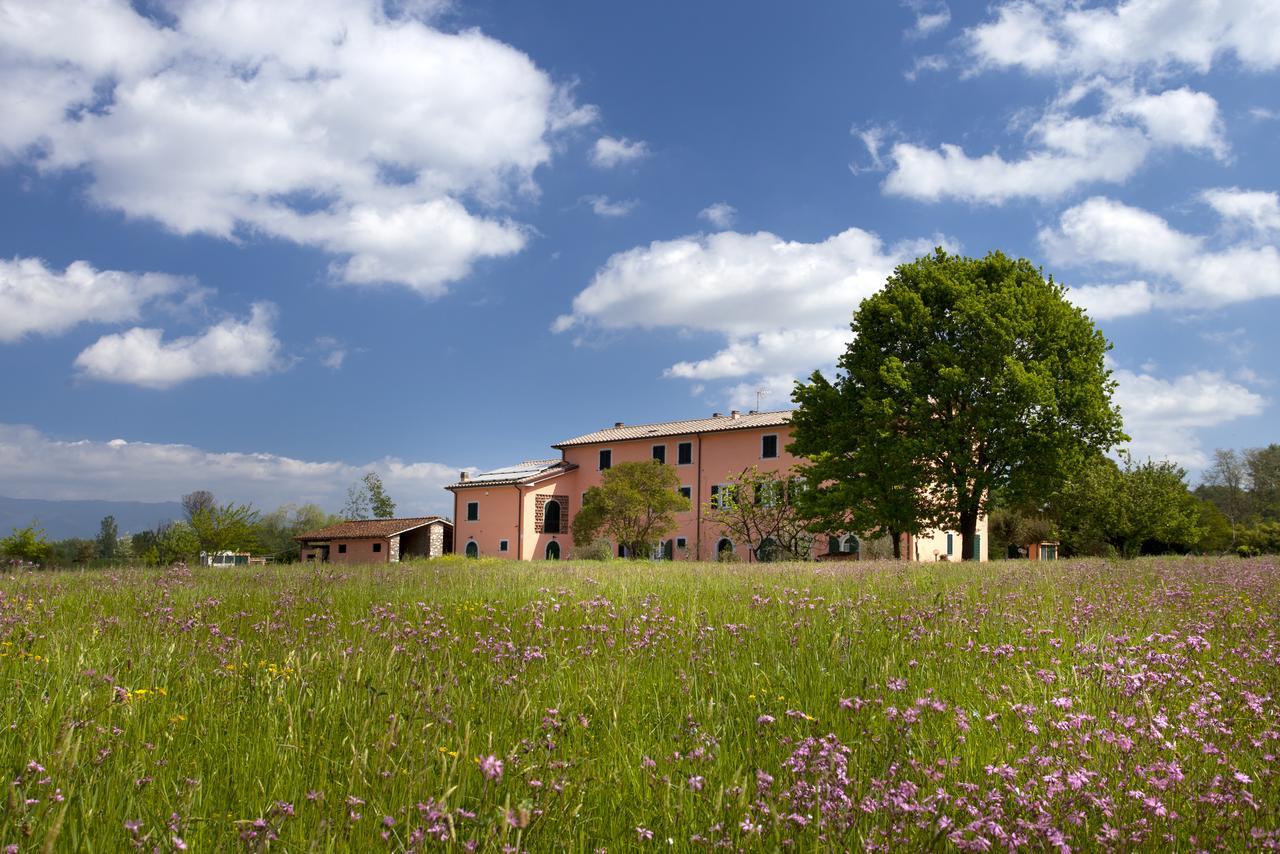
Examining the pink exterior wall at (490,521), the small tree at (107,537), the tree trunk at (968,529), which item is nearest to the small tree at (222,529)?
the pink exterior wall at (490,521)

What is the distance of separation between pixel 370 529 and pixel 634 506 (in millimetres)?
25489

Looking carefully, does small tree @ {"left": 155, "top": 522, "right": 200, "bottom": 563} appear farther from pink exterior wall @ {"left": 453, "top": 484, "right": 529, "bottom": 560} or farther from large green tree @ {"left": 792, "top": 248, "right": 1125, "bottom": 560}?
large green tree @ {"left": 792, "top": 248, "right": 1125, "bottom": 560}

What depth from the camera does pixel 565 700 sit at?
4.51m

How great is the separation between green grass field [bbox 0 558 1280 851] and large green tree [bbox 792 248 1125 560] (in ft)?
65.8

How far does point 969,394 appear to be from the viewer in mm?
27734

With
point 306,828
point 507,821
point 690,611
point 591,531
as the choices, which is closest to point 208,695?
point 306,828

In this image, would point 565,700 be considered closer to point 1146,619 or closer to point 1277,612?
point 1146,619

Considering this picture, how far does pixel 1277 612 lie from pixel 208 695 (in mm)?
8911

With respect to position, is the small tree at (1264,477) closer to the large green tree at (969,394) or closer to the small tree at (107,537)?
the large green tree at (969,394)

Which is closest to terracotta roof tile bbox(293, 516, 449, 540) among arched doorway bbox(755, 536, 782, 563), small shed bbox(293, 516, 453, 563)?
small shed bbox(293, 516, 453, 563)

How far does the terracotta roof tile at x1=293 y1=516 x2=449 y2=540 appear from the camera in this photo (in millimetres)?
57000

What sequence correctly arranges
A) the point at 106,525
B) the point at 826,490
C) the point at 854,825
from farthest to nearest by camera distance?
the point at 106,525, the point at 826,490, the point at 854,825

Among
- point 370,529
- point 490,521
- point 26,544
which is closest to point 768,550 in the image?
point 490,521

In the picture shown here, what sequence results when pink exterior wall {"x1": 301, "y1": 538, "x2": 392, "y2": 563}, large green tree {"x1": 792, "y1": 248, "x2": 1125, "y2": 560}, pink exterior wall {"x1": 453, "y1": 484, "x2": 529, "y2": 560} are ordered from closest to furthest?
1. large green tree {"x1": 792, "y1": 248, "x2": 1125, "y2": 560}
2. pink exterior wall {"x1": 453, "y1": 484, "x2": 529, "y2": 560}
3. pink exterior wall {"x1": 301, "y1": 538, "x2": 392, "y2": 563}
